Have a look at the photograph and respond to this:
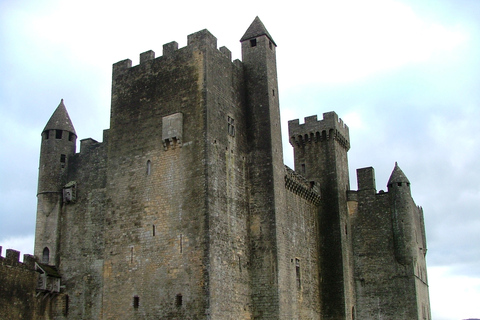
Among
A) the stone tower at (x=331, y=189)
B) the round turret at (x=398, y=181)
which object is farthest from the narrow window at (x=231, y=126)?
the round turret at (x=398, y=181)

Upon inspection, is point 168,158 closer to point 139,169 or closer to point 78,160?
point 139,169

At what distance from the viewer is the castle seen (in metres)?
23.9

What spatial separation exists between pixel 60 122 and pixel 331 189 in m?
15.0

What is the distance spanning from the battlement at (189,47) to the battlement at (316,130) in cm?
851

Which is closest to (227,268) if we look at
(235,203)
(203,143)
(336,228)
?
(235,203)

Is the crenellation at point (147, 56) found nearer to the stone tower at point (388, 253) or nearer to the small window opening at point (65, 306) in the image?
the small window opening at point (65, 306)

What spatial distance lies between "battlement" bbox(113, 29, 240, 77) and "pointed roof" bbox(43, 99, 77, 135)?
410cm

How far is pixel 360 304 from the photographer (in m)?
32.7

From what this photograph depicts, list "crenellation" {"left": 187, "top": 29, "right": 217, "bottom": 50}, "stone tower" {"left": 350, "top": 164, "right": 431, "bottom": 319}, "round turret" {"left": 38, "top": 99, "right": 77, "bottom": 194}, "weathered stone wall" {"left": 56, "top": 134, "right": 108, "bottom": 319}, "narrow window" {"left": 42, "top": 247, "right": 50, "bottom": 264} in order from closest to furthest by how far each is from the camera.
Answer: "crenellation" {"left": 187, "top": 29, "right": 217, "bottom": 50}
"weathered stone wall" {"left": 56, "top": 134, "right": 108, "bottom": 319}
"narrow window" {"left": 42, "top": 247, "right": 50, "bottom": 264}
"round turret" {"left": 38, "top": 99, "right": 77, "bottom": 194}
"stone tower" {"left": 350, "top": 164, "right": 431, "bottom": 319}

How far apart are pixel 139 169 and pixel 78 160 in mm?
5271

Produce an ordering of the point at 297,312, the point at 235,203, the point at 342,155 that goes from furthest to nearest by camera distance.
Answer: the point at 342,155 < the point at 297,312 < the point at 235,203

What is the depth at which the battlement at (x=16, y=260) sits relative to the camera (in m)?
24.8

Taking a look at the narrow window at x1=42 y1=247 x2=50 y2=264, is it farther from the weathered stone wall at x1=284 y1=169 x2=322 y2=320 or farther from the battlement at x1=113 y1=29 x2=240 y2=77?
the weathered stone wall at x1=284 y1=169 x2=322 y2=320

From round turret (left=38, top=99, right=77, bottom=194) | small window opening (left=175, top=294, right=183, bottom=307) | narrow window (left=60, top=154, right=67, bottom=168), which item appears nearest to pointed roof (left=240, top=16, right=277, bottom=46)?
round turret (left=38, top=99, right=77, bottom=194)
